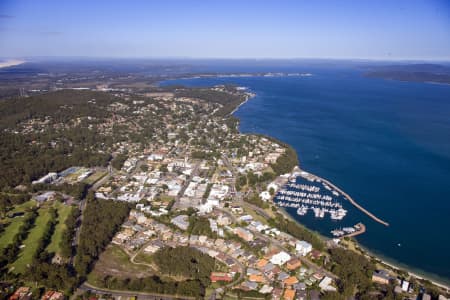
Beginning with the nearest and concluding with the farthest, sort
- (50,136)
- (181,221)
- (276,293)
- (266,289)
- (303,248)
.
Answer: (276,293)
(266,289)
(303,248)
(181,221)
(50,136)

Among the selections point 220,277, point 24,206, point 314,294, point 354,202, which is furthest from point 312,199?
point 24,206

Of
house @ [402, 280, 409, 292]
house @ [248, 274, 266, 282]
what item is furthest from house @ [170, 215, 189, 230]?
house @ [402, 280, 409, 292]

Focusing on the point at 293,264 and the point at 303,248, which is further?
the point at 303,248

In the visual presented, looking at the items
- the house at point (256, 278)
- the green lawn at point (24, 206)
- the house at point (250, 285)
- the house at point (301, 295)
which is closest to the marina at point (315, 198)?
the house at point (256, 278)

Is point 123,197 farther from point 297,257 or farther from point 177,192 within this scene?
point 297,257

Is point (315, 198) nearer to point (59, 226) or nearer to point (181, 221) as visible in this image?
point (181, 221)

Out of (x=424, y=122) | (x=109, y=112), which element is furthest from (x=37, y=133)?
(x=424, y=122)

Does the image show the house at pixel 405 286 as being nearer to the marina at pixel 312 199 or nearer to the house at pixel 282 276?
the house at pixel 282 276
